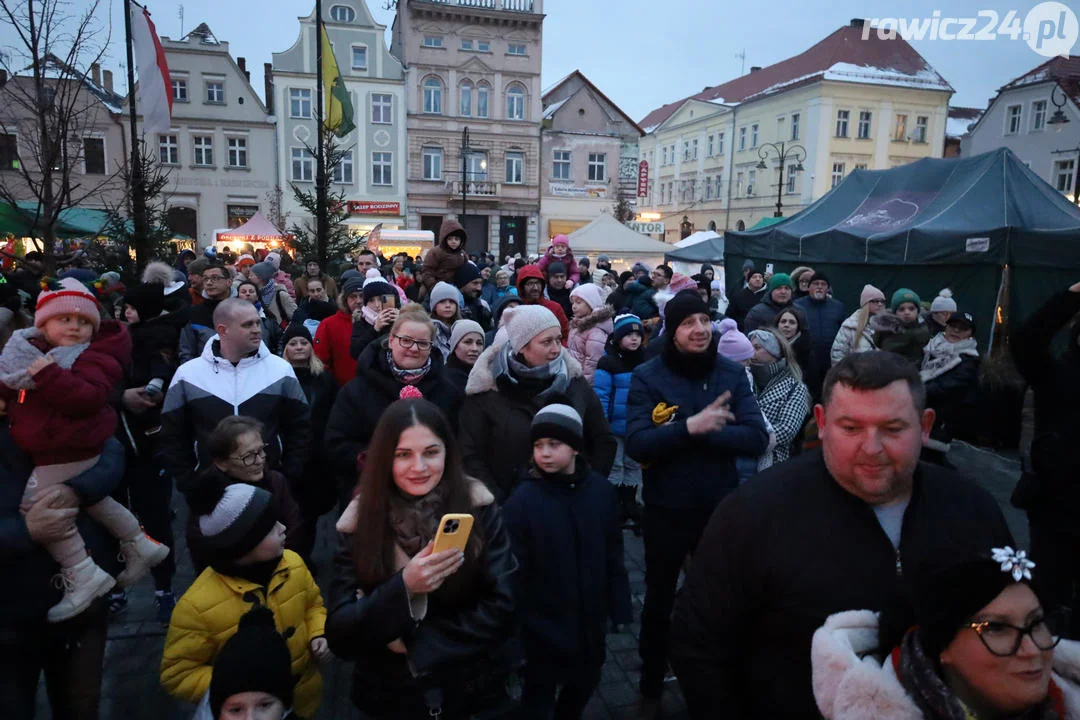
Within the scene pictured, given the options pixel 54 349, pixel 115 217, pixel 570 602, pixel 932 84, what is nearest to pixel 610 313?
pixel 570 602

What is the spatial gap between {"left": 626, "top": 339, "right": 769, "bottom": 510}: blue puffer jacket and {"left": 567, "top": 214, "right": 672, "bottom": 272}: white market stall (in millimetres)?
16583

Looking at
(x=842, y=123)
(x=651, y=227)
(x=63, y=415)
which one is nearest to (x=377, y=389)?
(x=63, y=415)

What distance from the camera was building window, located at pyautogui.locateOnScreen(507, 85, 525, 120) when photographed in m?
38.7

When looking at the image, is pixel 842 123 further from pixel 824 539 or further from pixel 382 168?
pixel 824 539

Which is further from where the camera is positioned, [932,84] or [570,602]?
[932,84]

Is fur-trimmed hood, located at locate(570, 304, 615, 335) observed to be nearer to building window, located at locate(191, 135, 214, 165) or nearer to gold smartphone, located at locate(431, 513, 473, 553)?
gold smartphone, located at locate(431, 513, 473, 553)

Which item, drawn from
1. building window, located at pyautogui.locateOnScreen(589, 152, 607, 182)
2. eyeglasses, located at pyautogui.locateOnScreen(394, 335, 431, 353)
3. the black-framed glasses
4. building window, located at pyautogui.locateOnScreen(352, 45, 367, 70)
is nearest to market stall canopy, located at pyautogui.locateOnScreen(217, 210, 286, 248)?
building window, located at pyautogui.locateOnScreen(352, 45, 367, 70)

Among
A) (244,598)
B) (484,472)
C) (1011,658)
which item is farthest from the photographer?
(484,472)

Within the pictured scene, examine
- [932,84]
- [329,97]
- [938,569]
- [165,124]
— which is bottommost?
[938,569]

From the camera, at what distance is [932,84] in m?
41.8

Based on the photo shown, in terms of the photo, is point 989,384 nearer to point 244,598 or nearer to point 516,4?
point 244,598

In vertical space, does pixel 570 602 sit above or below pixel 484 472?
below

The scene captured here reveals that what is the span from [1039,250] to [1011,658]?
986cm

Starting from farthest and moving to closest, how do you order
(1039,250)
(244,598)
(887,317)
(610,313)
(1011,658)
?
(1039,250) < (610,313) < (887,317) < (244,598) < (1011,658)
